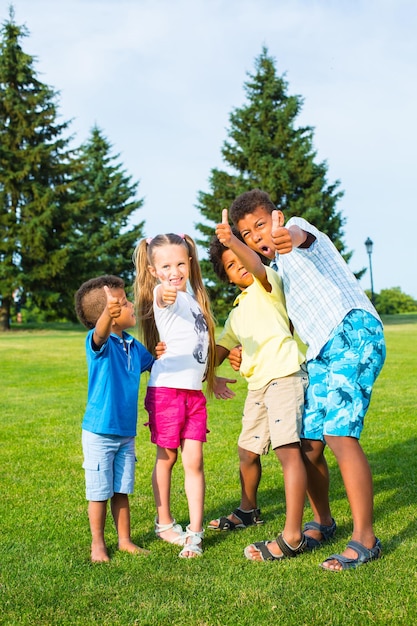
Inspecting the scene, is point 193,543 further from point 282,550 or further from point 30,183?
point 30,183

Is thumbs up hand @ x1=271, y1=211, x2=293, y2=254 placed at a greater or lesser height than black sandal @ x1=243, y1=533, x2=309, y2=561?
greater

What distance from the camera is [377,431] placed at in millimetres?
7117

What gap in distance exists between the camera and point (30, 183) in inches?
1364

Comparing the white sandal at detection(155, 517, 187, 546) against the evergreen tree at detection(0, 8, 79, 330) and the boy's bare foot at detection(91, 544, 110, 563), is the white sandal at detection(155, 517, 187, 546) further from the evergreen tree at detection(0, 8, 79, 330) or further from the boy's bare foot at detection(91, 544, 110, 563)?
the evergreen tree at detection(0, 8, 79, 330)

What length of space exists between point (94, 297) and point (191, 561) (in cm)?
141

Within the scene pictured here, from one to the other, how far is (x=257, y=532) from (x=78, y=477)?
1.95 metres

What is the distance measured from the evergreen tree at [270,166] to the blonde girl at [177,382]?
104 feet

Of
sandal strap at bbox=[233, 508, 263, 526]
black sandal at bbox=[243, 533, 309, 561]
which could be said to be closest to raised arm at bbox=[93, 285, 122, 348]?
black sandal at bbox=[243, 533, 309, 561]

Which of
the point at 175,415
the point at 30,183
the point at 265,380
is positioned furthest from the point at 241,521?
the point at 30,183

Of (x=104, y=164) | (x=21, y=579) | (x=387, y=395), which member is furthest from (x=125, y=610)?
(x=104, y=164)

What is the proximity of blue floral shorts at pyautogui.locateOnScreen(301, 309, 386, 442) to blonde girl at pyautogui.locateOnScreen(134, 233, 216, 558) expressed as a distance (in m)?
0.72

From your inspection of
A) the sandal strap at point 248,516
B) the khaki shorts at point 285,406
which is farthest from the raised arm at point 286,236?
the sandal strap at point 248,516

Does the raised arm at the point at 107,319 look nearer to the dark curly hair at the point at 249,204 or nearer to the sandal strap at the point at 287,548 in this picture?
the dark curly hair at the point at 249,204

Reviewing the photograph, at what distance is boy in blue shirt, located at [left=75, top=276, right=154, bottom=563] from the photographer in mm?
3613
